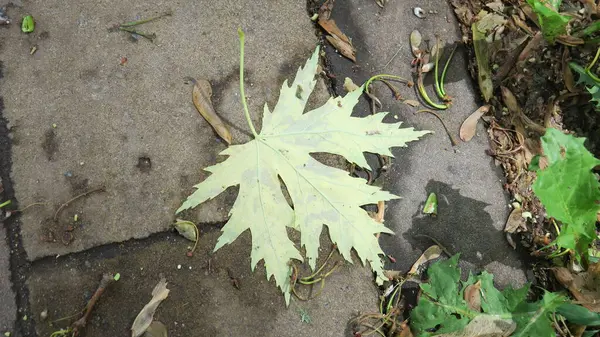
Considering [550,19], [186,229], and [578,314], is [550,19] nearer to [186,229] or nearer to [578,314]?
[578,314]

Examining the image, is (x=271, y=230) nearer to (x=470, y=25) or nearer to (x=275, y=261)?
(x=275, y=261)

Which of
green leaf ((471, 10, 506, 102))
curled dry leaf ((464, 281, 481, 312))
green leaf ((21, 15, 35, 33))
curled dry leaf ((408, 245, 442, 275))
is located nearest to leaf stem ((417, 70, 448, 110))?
green leaf ((471, 10, 506, 102))

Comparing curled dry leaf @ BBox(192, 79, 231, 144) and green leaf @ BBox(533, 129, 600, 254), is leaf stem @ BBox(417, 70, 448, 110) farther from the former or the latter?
curled dry leaf @ BBox(192, 79, 231, 144)

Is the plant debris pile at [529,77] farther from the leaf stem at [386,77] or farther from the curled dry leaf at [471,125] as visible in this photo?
the leaf stem at [386,77]

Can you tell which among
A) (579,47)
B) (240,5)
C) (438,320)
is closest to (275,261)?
(438,320)

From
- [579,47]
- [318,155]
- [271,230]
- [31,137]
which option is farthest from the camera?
[579,47]

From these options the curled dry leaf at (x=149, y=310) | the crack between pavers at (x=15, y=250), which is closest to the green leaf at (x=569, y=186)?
the curled dry leaf at (x=149, y=310)

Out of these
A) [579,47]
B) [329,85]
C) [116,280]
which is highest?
[579,47]

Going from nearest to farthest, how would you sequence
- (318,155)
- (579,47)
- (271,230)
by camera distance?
(271,230) < (318,155) < (579,47)
